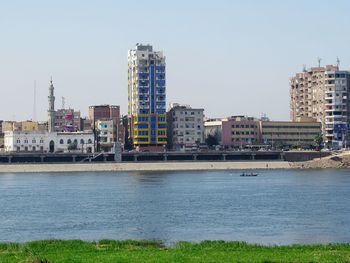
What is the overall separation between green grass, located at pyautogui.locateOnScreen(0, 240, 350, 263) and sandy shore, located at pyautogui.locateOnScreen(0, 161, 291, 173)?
137588 millimetres

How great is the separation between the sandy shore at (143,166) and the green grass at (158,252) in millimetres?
137588

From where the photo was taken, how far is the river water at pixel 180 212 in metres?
60.5

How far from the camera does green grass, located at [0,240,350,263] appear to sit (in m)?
41.8

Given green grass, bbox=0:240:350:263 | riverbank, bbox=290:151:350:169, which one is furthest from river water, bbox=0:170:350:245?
riverbank, bbox=290:151:350:169

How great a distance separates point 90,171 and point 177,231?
126m

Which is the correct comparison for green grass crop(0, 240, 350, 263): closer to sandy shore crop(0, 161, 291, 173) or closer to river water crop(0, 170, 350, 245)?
river water crop(0, 170, 350, 245)

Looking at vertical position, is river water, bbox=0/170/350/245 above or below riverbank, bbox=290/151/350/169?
below

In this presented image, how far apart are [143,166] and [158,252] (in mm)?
144945

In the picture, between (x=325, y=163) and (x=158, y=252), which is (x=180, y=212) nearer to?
(x=158, y=252)

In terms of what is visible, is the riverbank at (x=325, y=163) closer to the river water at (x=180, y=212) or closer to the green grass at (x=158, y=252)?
the river water at (x=180, y=212)

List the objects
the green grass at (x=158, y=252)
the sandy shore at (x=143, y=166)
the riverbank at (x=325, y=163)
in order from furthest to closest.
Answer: the riverbank at (x=325, y=163) < the sandy shore at (x=143, y=166) < the green grass at (x=158, y=252)

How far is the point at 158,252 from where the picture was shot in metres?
45.1

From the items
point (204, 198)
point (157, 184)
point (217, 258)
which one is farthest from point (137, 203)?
point (217, 258)

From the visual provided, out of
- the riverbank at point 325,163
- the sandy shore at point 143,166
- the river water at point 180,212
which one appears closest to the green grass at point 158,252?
the river water at point 180,212
